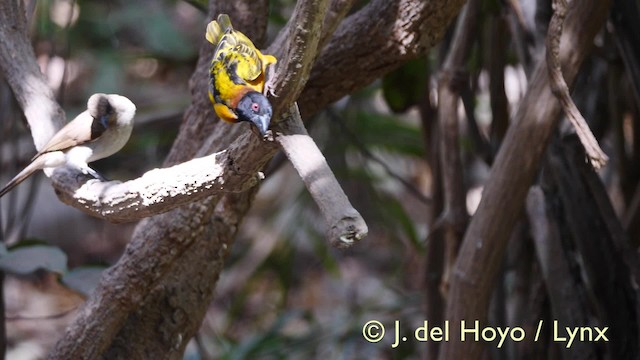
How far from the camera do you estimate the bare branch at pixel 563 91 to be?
1268 mm

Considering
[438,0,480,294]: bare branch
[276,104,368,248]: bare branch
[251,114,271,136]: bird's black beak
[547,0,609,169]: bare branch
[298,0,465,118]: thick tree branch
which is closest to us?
[276,104,368,248]: bare branch

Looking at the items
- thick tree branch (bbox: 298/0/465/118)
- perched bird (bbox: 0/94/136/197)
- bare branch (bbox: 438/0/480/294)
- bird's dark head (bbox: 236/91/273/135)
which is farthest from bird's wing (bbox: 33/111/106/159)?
bare branch (bbox: 438/0/480/294)

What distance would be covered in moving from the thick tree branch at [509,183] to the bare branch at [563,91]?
32 centimetres

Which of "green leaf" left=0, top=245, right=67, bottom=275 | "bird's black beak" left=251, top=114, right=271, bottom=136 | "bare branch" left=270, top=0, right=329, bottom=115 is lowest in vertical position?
"green leaf" left=0, top=245, right=67, bottom=275

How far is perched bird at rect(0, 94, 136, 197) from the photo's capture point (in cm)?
171

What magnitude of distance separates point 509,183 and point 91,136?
2.63ft

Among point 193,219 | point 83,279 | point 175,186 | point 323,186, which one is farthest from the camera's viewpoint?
point 83,279

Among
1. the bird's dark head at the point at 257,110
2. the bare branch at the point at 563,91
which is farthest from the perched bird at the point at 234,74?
the bare branch at the point at 563,91

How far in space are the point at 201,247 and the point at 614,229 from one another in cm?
85

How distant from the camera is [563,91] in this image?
1373mm

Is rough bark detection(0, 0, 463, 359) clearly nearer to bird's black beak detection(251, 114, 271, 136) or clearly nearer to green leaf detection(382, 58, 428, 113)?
bird's black beak detection(251, 114, 271, 136)

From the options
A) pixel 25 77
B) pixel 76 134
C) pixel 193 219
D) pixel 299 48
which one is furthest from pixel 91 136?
pixel 299 48

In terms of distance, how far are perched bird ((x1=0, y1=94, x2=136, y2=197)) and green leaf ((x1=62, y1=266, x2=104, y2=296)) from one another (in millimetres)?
225

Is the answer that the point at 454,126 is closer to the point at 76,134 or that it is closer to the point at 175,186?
the point at 76,134
